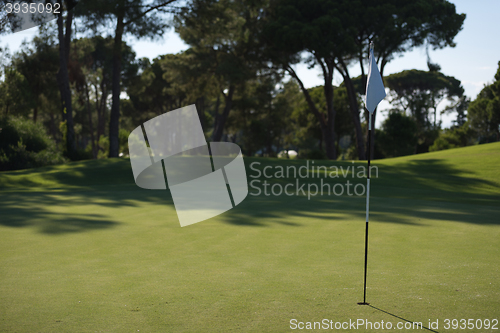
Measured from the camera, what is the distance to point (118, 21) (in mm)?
27656

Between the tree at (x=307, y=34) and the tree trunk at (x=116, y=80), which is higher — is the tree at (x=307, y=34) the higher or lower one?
Result: the higher one

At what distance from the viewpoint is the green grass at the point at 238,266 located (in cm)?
374

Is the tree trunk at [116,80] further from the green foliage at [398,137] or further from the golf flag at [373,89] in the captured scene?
the green foliage at [398,137]

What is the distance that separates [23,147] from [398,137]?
3517 cm

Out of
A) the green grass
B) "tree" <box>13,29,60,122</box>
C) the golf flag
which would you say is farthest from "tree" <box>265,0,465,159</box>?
the golf flag

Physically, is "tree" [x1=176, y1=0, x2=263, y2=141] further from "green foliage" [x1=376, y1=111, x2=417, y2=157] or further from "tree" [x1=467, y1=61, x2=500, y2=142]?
"tree" [x1=467, y1=61, x2=500, y2=142]

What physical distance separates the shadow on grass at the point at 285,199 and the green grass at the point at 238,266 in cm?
9

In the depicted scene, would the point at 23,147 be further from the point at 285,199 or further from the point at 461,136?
the point at 461,136

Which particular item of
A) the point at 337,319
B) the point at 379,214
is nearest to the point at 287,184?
the point at 379,214

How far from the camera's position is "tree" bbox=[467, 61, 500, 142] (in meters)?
45.1

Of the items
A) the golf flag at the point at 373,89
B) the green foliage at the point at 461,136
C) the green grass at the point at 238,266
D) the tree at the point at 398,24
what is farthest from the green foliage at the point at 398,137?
the golf flag at the point at 373,89

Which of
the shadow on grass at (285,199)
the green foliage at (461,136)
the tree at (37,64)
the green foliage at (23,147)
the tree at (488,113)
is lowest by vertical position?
the shadow on grass at (285,199)

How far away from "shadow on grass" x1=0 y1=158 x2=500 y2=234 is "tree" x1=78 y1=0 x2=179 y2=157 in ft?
18.8

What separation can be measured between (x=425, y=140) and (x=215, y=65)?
3230 cm
